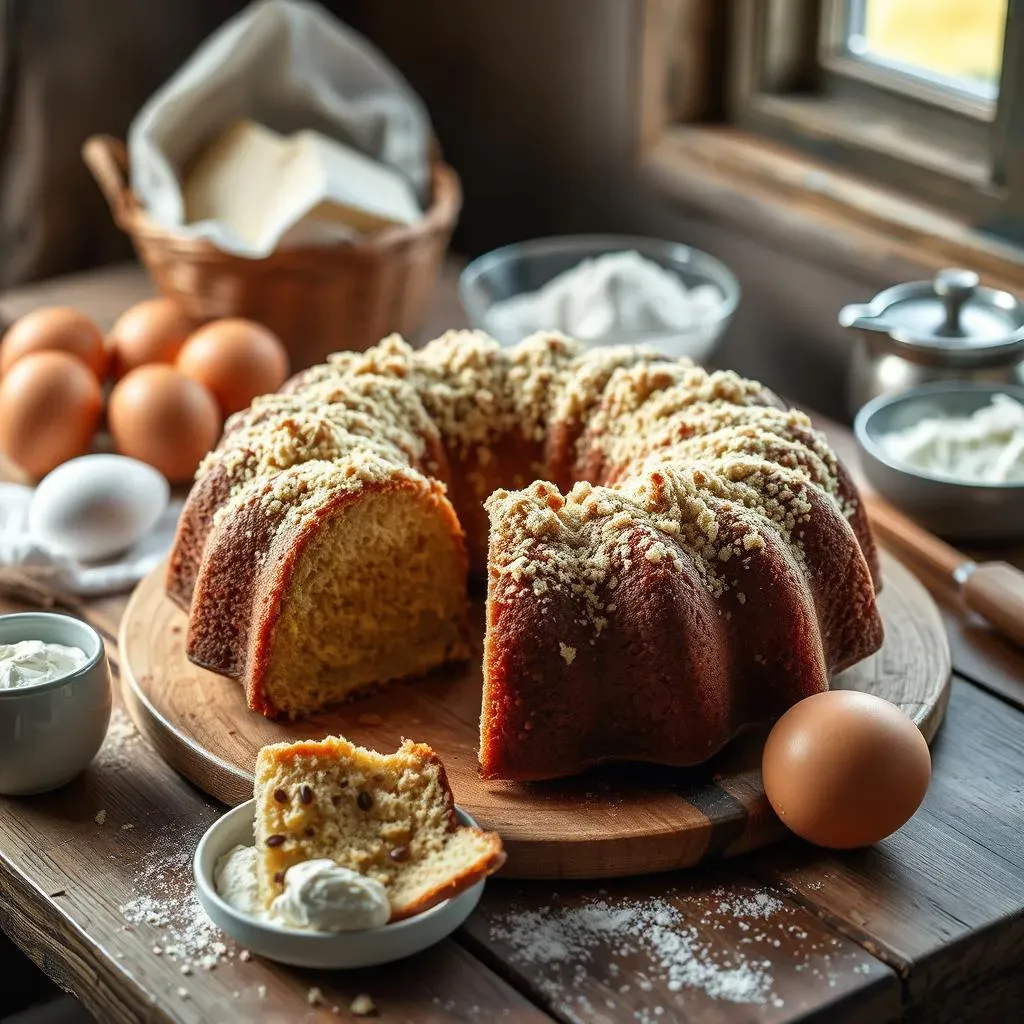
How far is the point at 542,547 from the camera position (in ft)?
5.08

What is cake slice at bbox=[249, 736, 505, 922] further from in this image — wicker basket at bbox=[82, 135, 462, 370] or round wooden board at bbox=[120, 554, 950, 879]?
wicker basket at bbox=[82, 135, 462, 370]

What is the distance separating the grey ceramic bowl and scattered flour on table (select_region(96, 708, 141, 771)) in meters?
1.02

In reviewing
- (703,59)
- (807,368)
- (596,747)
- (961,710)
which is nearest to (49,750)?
(596,747)

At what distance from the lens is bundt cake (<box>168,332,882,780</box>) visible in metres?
1.53

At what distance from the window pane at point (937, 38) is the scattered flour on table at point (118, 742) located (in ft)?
5.16

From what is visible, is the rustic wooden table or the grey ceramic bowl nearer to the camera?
the rustic wooden table

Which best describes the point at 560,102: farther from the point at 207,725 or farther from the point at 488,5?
the point at 207,725

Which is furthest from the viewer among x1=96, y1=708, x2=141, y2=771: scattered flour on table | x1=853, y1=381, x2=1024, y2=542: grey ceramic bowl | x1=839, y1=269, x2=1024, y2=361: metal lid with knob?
x1=839, y1=269, x2=1024, y2=361: metal lid with knob

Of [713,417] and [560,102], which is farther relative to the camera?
[560,102]

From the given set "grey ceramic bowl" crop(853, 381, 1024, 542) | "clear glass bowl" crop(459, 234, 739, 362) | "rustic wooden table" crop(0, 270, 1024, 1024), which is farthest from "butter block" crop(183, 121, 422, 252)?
"rustic wooden table" crop(0, 270, 1024, 1024)

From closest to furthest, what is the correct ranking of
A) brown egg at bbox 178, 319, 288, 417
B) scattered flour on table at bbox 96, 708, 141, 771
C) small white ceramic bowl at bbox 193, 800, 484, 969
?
small white ceramic bowl at bbox 193, 800, 484, 969 → scattered flour on table at bbox 96, 708, 141, 771 → brown egg at bbox 178, 319, 288, 417

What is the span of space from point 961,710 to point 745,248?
4.02ft

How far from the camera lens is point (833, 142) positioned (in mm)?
2629

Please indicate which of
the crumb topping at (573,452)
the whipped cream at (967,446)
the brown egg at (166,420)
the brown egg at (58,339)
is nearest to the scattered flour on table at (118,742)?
the crumb topping at (573,452)
